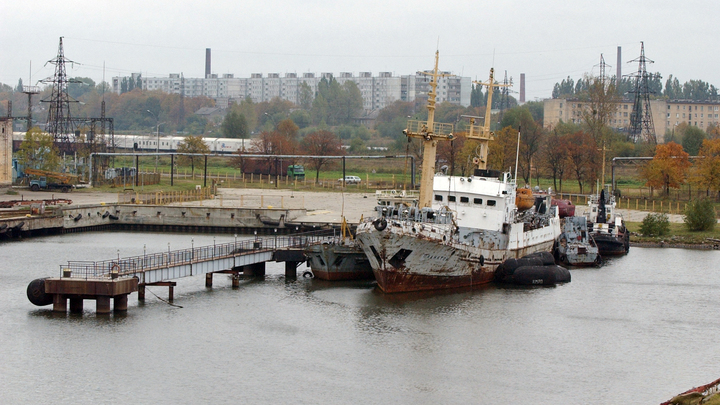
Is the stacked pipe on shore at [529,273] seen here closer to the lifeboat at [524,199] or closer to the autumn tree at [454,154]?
the lifeboat at [524,199]

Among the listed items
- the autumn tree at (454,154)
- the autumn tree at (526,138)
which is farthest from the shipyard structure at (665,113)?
the autumn tree at (454,154)

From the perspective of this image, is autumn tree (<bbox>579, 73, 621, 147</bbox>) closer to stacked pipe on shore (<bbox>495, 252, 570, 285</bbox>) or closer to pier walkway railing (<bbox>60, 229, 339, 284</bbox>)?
stacked pipe on shore (<bbox>495, 252, 570, 285</bbox>)

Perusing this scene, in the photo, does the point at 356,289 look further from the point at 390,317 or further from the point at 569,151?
the point at 569,151

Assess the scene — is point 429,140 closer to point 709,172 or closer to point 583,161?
point 709,172

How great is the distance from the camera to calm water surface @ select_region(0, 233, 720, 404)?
32250 millimetres

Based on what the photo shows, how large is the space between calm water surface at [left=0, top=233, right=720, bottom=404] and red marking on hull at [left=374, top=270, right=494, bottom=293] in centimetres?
76

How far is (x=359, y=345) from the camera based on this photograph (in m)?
37.8

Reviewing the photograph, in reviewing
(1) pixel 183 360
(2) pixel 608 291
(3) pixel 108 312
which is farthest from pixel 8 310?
(2) pixel 608 291

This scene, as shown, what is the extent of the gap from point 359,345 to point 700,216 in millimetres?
45448

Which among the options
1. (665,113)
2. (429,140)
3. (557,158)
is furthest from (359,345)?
(665,113)

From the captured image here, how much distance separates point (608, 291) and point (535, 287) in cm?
395

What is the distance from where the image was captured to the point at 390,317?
42750mm

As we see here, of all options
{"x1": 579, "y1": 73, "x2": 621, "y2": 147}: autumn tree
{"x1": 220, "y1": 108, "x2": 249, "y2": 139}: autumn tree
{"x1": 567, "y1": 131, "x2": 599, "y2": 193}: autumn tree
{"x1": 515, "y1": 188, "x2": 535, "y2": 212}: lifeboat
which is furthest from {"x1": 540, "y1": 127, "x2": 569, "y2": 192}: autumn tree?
{"x1": 220, "y1": 108, "x2": 249, "y2": 139}: autumn tree

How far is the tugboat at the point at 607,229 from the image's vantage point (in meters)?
66.2
